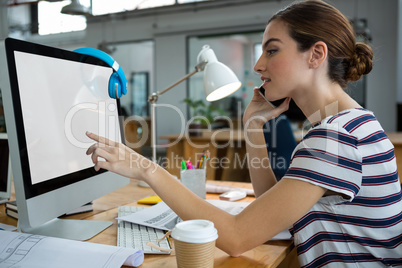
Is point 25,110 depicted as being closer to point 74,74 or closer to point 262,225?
point 74,74

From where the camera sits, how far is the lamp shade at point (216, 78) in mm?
1361

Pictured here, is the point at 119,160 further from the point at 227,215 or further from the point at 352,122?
the point at 352,122

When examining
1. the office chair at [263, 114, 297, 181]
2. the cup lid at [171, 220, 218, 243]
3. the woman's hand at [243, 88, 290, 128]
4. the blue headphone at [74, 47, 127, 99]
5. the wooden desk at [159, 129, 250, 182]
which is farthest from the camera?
the wooden desk at [159, 129, 250, 182]

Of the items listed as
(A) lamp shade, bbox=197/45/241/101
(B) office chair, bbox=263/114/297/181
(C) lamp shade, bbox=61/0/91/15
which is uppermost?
(C) lamp shade, bbox=61/0/91/15

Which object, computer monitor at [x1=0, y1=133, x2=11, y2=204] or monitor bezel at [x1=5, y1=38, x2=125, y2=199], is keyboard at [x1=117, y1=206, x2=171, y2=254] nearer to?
monitor bezel at [x1=5, y1=38, x2=125, y2=199]

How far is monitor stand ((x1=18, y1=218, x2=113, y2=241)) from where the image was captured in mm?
920

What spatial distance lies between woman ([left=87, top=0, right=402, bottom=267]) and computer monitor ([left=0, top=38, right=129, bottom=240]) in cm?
15

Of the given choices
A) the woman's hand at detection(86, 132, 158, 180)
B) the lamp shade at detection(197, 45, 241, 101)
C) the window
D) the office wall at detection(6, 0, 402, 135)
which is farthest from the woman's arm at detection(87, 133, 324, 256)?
the window

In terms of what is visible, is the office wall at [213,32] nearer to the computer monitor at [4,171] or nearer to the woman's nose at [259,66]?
the woman's nose at [259,66]

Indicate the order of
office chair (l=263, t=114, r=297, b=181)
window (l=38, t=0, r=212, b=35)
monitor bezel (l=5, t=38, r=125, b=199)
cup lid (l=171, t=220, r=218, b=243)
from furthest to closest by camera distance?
window (l=38, t=0, r=212, b=35)
office chair (l=263, t=114, r=297, b=181)
monitor bezel (l=5, t=38, r=125, b=199)
cup lid (l=171, t=220, r=218, b=243)

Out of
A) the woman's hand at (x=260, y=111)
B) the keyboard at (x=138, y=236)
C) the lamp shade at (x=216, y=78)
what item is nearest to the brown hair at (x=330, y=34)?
the woman's hand at (x=260, y=111)

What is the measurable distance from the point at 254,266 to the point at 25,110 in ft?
2.03

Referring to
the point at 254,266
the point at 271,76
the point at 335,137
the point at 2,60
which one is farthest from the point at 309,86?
the point at 2,60

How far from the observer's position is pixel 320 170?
0.77m
